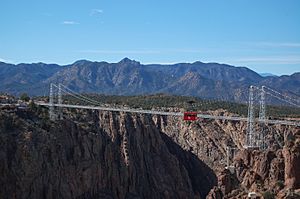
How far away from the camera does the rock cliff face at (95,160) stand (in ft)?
240

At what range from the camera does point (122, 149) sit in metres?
92.1

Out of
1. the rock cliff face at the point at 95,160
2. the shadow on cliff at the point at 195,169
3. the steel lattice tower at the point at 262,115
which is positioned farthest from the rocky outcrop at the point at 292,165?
the shadow on cliff at the point at 195,169

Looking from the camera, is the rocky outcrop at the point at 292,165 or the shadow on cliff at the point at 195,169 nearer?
the rocky outcrop at the point at 292,165

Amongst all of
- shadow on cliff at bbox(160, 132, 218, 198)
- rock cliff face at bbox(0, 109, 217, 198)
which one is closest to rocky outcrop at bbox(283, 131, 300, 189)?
rock cliff face at bbox(0, 109, 217, 198)

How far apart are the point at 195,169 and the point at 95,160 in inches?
791

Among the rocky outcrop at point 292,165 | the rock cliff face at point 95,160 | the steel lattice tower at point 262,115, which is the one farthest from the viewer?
the rock cliff face at point 95,160

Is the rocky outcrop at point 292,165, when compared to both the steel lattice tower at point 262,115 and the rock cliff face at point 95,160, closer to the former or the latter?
the steel lattice tower at point 262,115

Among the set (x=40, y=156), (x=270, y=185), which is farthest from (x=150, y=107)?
(x=270, y=185)

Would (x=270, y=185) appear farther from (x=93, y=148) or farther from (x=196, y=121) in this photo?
(x=196, y=121)

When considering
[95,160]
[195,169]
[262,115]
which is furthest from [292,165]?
[195,169]

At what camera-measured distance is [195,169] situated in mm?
97438

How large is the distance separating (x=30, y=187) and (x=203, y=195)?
30040 mm

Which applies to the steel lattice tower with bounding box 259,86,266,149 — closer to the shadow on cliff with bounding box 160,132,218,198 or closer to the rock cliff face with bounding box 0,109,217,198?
the shadow on cliff with bounding box 160,132,218,198

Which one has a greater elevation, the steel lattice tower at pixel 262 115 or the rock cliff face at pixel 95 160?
the steel lattice tower at pixel 262 115
